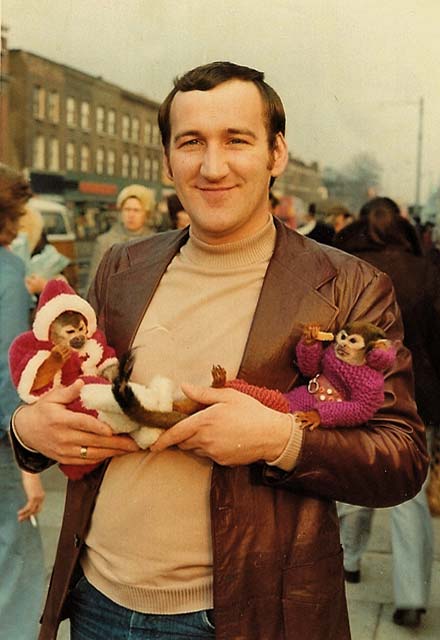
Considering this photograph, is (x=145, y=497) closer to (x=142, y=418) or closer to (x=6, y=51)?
(x=142, y=418)

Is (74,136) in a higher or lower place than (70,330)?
higher

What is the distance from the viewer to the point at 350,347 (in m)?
1.50

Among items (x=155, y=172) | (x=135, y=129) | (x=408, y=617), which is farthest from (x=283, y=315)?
(x=155, y=172)

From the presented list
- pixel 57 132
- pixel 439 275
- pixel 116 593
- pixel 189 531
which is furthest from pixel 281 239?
pixel 57 132

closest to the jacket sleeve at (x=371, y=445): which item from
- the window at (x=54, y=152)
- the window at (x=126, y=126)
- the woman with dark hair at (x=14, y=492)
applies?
the woman with dark hair at (x=14, y=492)

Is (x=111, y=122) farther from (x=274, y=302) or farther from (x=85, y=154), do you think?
(x=274, y=302)

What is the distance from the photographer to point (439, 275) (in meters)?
3.48

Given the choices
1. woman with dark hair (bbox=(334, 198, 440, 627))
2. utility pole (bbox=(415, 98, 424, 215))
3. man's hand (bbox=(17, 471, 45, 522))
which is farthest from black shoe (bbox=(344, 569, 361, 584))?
utility pole (bbox=(415, 98, 424, 215))

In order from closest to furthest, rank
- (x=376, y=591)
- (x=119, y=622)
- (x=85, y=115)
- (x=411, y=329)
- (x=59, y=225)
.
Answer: (x=119, y=622), (x=411, y=329), (x=376, y=591), (x=85, y=115), (x=59, y=225)

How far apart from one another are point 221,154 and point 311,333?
349mm

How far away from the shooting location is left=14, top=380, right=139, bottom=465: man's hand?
1521mm

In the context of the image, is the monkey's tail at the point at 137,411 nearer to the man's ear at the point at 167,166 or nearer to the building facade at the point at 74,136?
the man's ear at the point at 167,166

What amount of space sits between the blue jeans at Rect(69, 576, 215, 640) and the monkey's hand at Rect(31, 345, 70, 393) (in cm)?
38

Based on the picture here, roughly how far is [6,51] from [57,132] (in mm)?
1312
